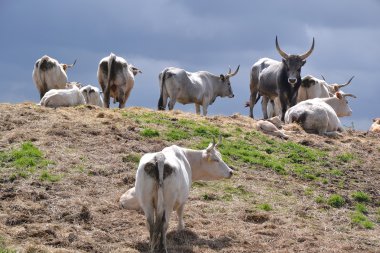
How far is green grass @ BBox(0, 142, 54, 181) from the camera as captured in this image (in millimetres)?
13392

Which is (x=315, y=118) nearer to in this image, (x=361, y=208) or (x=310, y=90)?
(x=310, y=90)

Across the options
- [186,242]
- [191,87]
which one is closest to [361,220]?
[186,242]

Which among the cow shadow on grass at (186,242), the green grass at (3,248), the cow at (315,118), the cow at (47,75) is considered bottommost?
the cow shadow on grass at (186,242)

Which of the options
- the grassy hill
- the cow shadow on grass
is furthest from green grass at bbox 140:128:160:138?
the cow shadow on grass

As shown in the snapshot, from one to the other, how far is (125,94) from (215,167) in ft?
47.3

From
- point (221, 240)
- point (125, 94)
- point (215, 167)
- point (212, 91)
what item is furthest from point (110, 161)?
point (212, 91)

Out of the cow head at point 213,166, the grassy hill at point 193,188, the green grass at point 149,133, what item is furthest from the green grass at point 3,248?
the green grass at point 149,133

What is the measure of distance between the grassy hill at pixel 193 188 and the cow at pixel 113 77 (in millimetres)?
4193

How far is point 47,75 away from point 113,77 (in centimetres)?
230

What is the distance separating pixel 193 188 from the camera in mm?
13766

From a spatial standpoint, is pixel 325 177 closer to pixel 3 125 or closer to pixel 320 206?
pixel 320 206

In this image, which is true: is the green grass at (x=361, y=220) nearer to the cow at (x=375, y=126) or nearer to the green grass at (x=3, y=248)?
the green grass at (x=3, y=248)

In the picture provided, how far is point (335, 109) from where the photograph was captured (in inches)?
954

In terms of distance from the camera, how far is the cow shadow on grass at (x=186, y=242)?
32.9 feet
